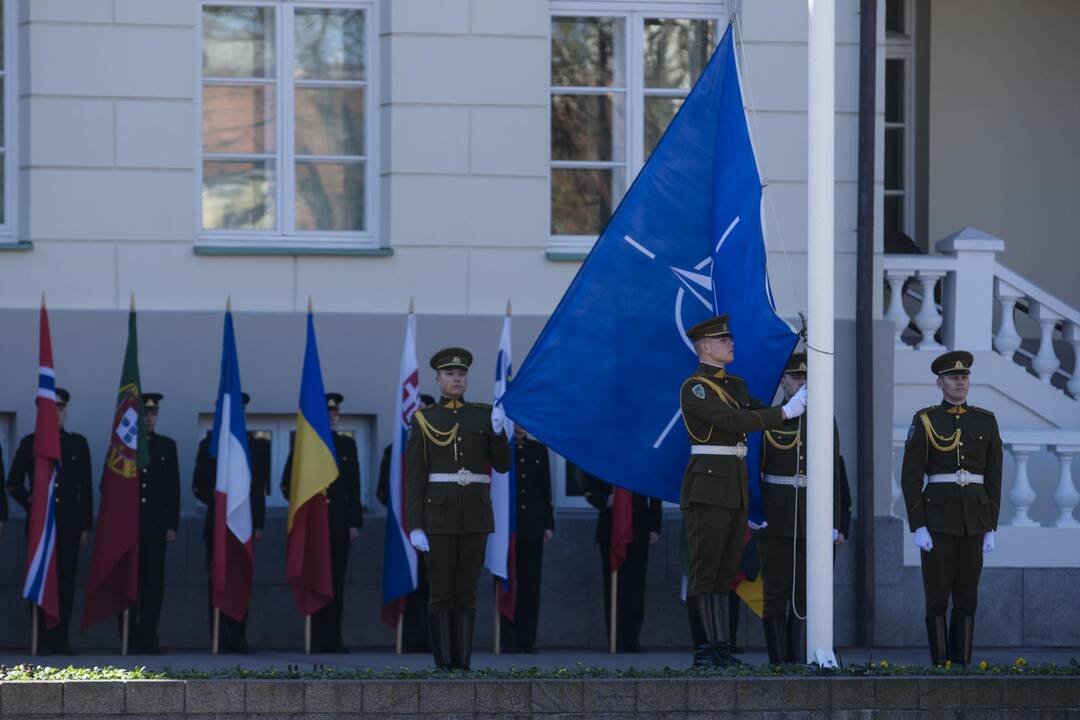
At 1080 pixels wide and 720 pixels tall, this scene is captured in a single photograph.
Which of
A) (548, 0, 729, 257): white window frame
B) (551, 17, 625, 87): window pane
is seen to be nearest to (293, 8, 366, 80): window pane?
(551, 17, 625, 87): window pane

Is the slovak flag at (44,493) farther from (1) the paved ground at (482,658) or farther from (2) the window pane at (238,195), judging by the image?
(2) the window pane at (238,195)

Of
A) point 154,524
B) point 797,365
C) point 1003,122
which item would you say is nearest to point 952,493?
point 797,365

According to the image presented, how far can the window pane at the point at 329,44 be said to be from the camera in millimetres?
13242

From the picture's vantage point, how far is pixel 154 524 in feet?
41.0

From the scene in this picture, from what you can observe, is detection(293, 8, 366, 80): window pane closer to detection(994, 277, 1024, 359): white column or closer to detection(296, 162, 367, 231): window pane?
detection(296, 162, 367, 231): window pane

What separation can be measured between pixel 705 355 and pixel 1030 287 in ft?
15.4

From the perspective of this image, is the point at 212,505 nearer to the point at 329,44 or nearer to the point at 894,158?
the point at 329,44

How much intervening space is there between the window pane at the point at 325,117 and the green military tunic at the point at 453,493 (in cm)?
308

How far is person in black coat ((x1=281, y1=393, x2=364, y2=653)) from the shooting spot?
500 inches

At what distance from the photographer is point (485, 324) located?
13102 millimetres

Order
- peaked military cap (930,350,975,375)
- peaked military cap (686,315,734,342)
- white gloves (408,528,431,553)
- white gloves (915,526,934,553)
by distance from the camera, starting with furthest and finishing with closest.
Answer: peaked military cap (930,350,975,375)
white gloves (915,526,934,553)
white gloves (408,528,431,553)
peaked military cap (686,315,734,342)

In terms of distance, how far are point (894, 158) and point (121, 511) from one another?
7.18m

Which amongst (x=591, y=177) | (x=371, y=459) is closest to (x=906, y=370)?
(x=591, y=177)

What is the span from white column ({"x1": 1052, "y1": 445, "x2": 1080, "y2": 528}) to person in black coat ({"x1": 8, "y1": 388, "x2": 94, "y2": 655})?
6.29 meters
